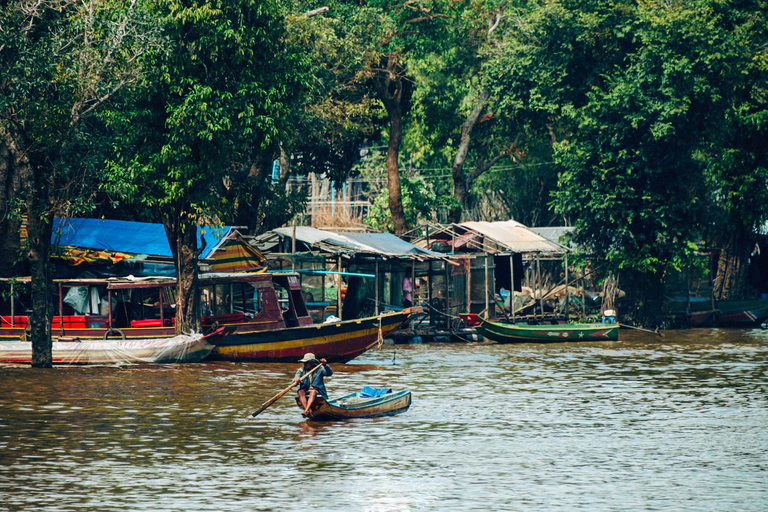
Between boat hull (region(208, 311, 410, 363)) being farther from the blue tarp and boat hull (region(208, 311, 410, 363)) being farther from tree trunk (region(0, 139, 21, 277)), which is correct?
tree trunk (region(0, 139, 21, 277))

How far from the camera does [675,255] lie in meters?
34.4

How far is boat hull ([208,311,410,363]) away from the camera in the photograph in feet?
79.2

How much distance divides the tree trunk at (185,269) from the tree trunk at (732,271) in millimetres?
23805

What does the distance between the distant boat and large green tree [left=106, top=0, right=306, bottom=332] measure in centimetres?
131

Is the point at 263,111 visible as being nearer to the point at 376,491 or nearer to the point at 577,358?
the point at 577,358

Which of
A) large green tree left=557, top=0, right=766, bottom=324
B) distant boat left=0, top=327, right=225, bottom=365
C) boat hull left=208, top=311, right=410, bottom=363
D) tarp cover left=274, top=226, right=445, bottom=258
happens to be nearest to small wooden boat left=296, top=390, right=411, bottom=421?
boat hull left=208, top=311, right=410, bottom=363

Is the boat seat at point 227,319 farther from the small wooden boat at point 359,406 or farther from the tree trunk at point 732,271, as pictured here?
the tree trunk at point 732,271

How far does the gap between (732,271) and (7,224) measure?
91.7 feet

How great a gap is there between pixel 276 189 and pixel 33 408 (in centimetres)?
1920

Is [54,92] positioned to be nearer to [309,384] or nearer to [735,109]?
[309,384]

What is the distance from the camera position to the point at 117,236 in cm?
2669

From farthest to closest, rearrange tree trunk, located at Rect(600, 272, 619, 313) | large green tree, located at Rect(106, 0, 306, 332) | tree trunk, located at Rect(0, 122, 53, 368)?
tree trunk, located at Rect(600, 272, 619, 313) < large green tree, located at Rect(106, 0, 306, 332) < tree trunk, located at Rect(0, 122, 53, 368)

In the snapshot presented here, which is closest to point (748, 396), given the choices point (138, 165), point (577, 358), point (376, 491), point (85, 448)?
point (577, 358)

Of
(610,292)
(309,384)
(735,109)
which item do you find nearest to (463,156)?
(610,292)
